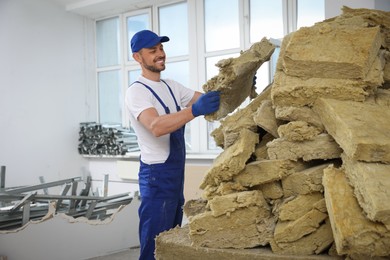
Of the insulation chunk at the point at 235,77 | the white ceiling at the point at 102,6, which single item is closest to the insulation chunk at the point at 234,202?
the insulation chunk at the point at 235,77

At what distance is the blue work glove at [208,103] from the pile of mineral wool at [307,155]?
34 cm

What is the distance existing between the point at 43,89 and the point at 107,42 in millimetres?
1538

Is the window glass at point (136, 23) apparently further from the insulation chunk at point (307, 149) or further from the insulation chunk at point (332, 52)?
the insulation chunk at point (307, 149)

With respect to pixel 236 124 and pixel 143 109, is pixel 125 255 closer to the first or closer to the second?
pixel 143 109

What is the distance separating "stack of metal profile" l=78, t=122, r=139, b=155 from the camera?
664 centimetres

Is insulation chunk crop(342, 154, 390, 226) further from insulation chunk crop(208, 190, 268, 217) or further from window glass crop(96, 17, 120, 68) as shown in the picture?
window glass crop(96, 17, 120, 68)

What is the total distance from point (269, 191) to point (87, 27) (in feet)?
21.7

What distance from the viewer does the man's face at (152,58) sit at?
2666mm

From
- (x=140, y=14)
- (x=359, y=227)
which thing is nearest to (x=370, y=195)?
(x=359, y=227)

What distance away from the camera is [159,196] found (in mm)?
2504

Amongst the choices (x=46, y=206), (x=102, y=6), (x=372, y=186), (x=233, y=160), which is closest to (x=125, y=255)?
(x=46, y=206)

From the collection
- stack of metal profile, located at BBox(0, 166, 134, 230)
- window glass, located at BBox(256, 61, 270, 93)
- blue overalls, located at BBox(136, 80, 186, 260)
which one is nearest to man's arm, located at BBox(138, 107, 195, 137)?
blue overalls, located at BBox(136, 80, 186, 260)

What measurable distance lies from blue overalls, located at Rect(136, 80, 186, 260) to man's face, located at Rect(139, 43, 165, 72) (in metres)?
0.18

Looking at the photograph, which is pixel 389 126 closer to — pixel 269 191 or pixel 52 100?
pixel 269 191
